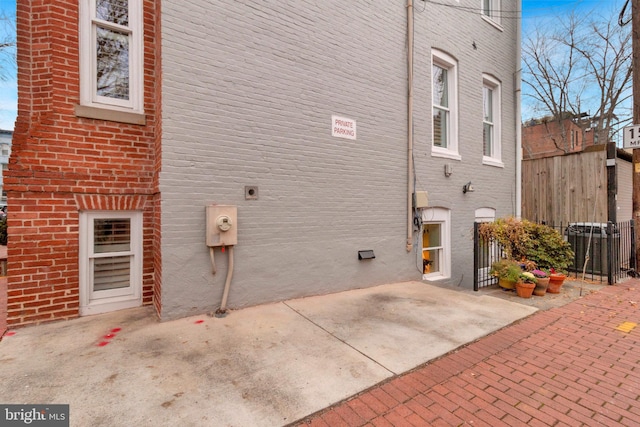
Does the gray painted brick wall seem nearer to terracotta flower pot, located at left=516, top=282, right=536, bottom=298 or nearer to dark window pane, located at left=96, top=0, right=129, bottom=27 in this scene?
dark window pane, located at left=96, top=0, right=129, bottom=27

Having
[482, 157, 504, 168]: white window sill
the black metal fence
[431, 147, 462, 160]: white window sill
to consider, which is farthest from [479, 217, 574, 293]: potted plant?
[482, 157, 504, 168]: white window sill

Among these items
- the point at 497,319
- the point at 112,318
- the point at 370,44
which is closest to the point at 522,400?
the point at 497,319

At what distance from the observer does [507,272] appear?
5336 mm

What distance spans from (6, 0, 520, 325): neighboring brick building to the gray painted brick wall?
0.8 inches

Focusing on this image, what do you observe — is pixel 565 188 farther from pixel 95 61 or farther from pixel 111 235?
pixel 95 61

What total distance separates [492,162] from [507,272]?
3791 mm

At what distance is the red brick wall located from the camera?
360cm

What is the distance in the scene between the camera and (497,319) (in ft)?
13.1

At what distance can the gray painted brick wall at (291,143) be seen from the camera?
396cm

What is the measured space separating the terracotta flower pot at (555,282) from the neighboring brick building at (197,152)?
2550mm

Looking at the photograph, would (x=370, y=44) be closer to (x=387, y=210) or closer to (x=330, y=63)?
(x=330, y=63)

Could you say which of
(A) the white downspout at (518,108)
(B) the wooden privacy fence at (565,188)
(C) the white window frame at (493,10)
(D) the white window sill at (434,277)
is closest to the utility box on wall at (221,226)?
(D) the white window sill at (434,277)

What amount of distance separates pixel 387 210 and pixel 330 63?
9.07 ft

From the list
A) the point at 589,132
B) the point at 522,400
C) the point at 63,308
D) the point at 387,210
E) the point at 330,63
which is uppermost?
the point at 589,132
